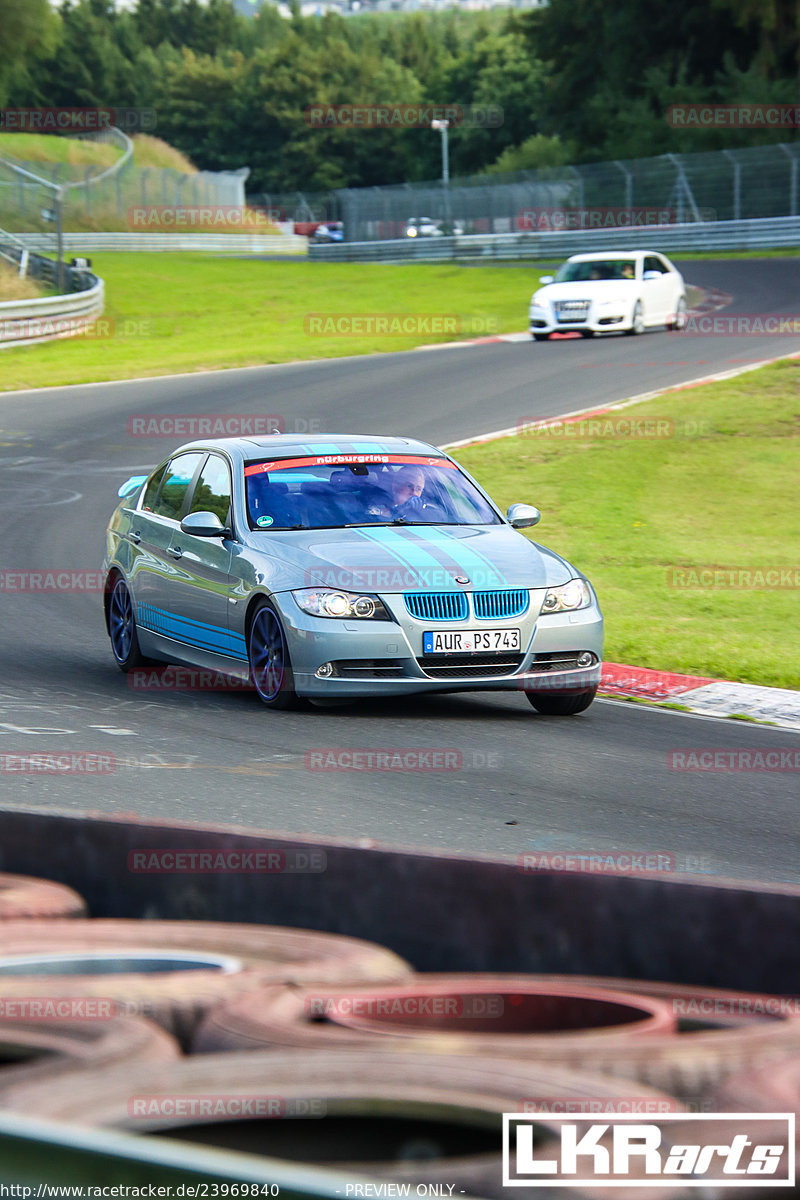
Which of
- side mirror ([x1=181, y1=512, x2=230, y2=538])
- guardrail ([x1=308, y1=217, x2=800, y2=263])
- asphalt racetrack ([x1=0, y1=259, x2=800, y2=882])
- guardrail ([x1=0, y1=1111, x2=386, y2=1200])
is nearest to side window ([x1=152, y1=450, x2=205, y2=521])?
side mirror ([x1=181, y1=512, x2=230, y2=538])

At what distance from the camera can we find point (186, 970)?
13.6 ft

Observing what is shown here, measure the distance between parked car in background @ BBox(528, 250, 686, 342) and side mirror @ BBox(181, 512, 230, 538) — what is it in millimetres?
22764

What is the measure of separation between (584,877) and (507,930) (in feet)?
0.81

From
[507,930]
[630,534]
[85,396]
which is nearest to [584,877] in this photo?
[507,930]

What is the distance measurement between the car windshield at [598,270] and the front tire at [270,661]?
23617 millimetres

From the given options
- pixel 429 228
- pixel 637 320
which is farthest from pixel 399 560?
pixel 429 228

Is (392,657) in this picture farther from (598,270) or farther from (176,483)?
(598,270)

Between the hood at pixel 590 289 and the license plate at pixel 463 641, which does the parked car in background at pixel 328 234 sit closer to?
the hood at pixel 590 289

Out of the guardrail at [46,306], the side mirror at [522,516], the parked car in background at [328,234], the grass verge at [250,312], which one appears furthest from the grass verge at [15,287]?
the parked car in background at [328,234]

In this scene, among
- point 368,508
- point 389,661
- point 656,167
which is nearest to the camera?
point 389,661

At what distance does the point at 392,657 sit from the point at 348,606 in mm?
388

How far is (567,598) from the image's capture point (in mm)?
9812

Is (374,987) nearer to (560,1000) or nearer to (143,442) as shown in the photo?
(560,1000)

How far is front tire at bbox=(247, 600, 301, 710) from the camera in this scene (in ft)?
31.4
